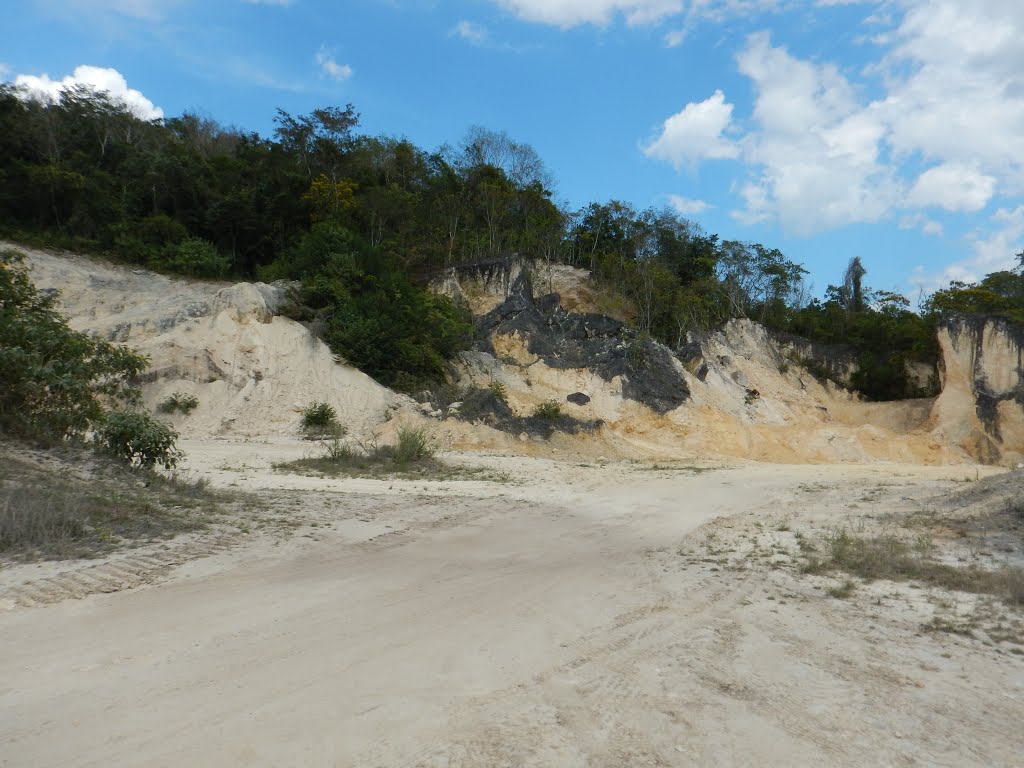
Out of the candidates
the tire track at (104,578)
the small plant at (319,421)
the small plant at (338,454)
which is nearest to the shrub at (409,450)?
the small plant at (338,454)

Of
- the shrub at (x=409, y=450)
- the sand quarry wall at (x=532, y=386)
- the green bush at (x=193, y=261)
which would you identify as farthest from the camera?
the green bush at (x=193, y=261)

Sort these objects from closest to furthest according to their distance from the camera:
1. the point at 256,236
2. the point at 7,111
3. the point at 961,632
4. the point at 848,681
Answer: the point at 848,681, the point at 961,632, the point at 7,111, the point at 256,236

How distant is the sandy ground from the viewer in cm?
357

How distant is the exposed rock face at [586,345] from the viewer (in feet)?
91.0

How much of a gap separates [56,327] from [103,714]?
9623 mm

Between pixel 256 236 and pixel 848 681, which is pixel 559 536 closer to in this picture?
pixel 848 681

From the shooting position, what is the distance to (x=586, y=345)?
98.5 feet

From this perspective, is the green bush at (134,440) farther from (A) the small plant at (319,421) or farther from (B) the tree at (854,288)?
(B) the tree at (854,288)

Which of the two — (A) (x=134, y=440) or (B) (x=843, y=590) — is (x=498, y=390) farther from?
(B) (x=843, y=590)

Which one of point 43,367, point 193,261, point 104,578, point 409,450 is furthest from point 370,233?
point 104,578

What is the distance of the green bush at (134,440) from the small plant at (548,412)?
1431 centimetres

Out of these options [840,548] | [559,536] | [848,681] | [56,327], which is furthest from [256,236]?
[848,681]

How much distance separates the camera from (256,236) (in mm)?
35219

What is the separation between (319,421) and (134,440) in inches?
422
